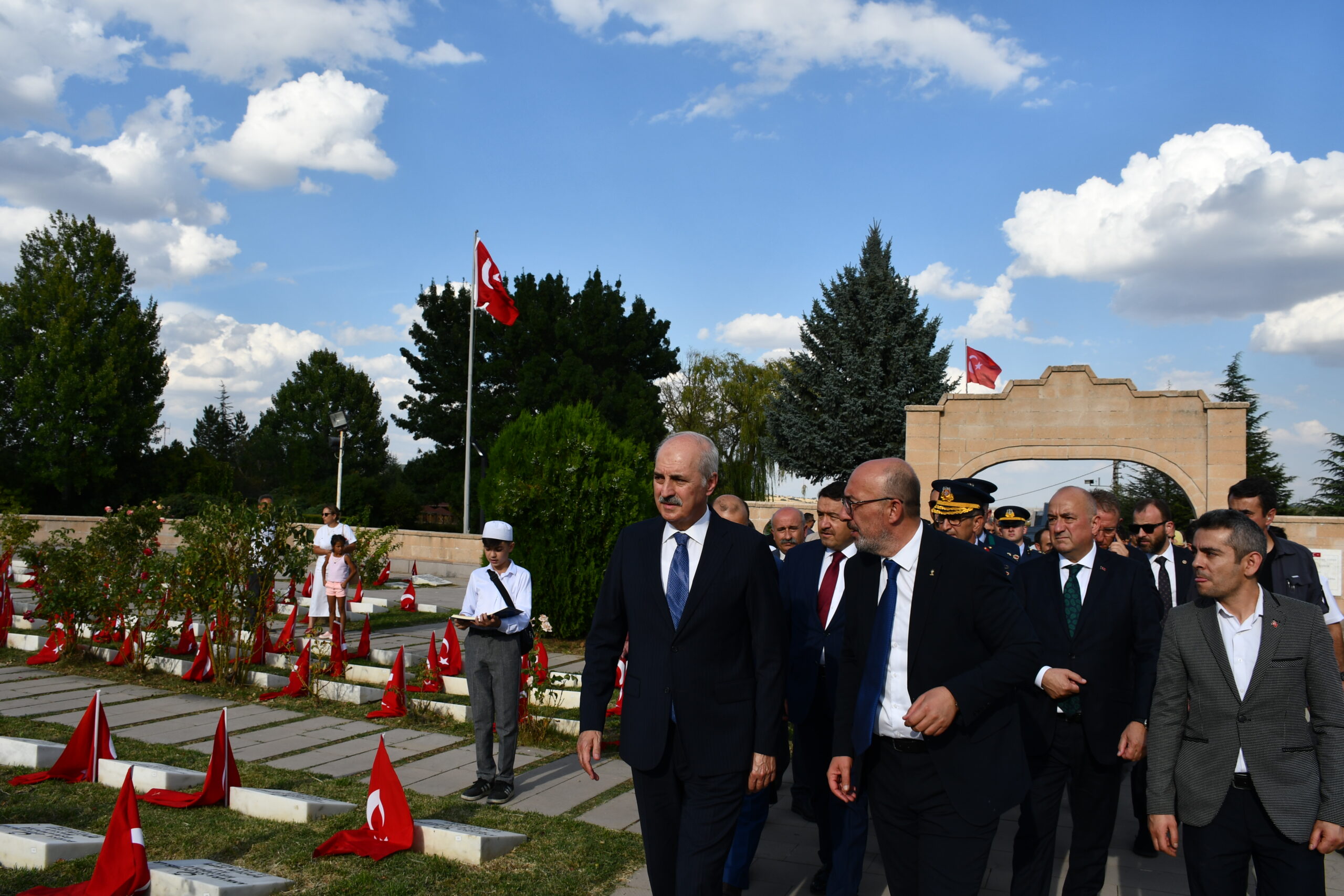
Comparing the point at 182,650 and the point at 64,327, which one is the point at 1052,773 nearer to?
the point at 182,650

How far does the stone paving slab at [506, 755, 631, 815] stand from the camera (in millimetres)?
6039

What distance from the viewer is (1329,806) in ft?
10.1

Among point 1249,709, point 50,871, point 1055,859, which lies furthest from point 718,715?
point 50,871

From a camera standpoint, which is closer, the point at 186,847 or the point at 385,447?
the point at 186,847

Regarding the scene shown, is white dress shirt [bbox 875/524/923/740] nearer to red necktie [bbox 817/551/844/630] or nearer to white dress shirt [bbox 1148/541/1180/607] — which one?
red necktie [bbox 817/551/844/630]

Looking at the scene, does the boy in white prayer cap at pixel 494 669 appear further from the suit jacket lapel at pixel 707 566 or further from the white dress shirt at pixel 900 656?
the white dress shirt at pixel 900 656

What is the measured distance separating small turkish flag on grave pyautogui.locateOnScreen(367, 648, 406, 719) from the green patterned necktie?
618 centimetres

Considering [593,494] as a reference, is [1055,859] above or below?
below

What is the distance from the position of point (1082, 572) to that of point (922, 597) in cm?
176

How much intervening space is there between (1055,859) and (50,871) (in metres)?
5.51

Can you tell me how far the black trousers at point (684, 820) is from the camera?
3.27 meters

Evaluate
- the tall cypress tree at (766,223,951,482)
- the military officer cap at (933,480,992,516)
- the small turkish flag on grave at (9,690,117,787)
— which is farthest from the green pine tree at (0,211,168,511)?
the military officer cap at (933,480,992,516)

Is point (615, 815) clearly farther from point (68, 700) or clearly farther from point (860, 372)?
point (860, 372)

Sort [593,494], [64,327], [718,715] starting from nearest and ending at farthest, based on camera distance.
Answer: [718,715] → [593,494] → [64,327]
